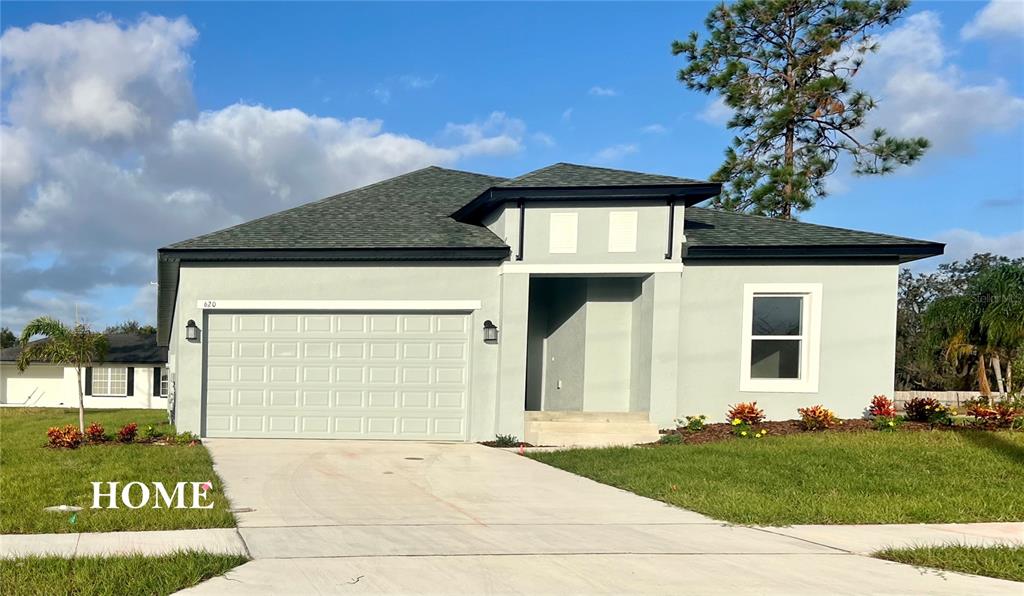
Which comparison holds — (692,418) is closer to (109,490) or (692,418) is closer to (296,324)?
(296,324)

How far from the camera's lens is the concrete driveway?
5121 millimetres

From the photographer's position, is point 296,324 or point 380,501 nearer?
point 380,501

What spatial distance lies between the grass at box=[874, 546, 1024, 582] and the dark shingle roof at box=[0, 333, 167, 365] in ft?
99.9

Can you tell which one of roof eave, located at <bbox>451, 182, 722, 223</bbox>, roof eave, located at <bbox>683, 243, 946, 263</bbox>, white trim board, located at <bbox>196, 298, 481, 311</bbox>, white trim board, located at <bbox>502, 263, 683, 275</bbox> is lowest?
white trim board, located at <bbox>196, 298, 481, 311</bbox>

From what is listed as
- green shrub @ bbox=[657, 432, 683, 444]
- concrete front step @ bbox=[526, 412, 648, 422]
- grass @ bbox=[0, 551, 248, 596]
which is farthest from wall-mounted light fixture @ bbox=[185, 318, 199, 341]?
green shrub @ bbox=[657, 432, 683, 444]

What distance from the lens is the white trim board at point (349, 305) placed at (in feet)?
44.9

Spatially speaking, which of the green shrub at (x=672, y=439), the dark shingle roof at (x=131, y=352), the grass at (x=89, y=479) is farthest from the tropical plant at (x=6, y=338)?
the green shrub at (x=672, y=439)

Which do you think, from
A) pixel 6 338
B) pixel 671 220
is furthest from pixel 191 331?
pixel 6 338

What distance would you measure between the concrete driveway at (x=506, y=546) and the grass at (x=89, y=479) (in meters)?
0.50

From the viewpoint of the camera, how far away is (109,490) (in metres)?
8.16

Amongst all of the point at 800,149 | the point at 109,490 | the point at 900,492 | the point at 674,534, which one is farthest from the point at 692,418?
the point at 800,149

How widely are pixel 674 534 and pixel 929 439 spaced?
263 inches

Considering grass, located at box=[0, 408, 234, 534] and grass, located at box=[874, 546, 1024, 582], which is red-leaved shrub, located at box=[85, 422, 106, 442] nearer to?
grass, located at box=[0, 408, 234, 534]

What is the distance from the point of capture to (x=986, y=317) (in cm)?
2089
